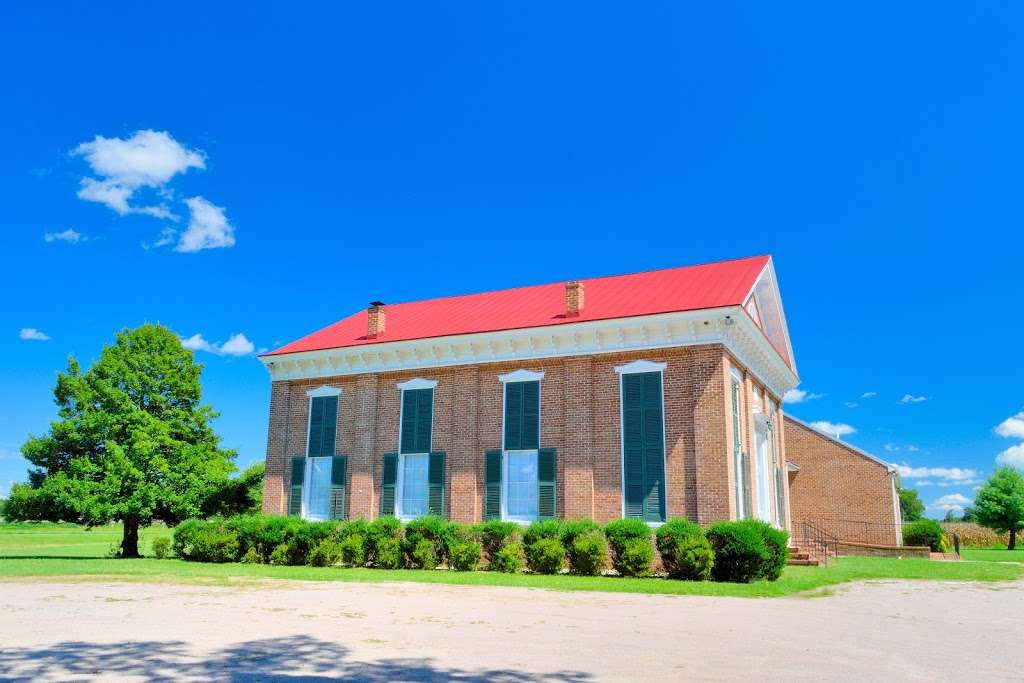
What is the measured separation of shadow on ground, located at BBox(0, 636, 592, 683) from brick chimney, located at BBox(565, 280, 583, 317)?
54.2ft

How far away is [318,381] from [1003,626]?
2197 centimetres

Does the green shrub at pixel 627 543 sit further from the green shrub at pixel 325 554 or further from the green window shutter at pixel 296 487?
the green window shutter at pixel 296 487

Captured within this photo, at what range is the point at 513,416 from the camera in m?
23.6

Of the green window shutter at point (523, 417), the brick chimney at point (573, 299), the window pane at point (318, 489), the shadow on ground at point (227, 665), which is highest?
the brick chimney at point (573, 299)

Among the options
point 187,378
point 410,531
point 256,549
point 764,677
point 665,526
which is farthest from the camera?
point 187,378

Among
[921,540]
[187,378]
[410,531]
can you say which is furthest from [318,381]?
[921,540]

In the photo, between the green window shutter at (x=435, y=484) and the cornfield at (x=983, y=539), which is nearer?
the green window shutter at (x=435, y=484)

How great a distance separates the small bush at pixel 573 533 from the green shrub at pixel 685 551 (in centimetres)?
196

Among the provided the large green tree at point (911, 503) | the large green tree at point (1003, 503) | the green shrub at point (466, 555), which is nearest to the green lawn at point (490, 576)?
the green shrub at point (466, 555)

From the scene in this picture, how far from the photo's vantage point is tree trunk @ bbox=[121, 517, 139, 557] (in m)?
26.5

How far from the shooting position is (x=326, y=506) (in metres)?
26.3

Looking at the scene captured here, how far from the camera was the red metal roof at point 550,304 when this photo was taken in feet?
75.1

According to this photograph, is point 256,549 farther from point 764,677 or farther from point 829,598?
point 764,677

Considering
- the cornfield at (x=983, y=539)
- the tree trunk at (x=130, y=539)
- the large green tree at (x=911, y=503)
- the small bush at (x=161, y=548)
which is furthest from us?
the large green tree at (x=911, y=503)
